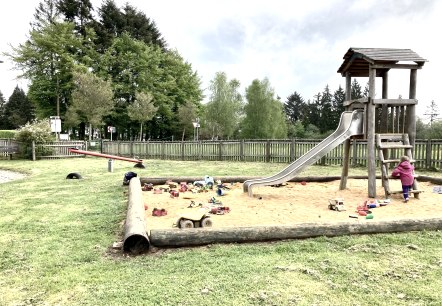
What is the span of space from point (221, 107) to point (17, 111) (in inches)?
1709

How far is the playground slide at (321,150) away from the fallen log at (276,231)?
2821 mm

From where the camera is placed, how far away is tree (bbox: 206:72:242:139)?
4366cm

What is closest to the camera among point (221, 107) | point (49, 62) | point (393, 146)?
point (393, 146)

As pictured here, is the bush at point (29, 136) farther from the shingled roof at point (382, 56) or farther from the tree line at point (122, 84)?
the shingled roof at point (382, 56)

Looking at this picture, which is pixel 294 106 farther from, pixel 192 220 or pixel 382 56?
pixel 192 220

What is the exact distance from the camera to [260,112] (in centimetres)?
4475

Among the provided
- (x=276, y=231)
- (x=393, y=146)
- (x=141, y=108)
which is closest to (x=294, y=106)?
(x=141, y=108)

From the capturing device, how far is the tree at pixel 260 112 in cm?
4456

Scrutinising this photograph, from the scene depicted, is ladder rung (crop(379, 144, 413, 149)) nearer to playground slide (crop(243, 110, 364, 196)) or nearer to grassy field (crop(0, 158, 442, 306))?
playground slide (crop(243, 110, 364, 196))

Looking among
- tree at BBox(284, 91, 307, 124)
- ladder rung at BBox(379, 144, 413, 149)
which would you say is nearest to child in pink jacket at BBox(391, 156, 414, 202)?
ladder rung at BBox(379, 144, 413, 149)

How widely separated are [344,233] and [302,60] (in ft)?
61.9

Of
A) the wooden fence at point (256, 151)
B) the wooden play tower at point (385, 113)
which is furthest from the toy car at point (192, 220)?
the wooden fence at point (256, 151)

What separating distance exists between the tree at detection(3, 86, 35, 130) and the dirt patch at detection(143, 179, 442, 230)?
63388 mm

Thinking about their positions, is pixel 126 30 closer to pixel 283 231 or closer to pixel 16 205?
pixel 16 205
